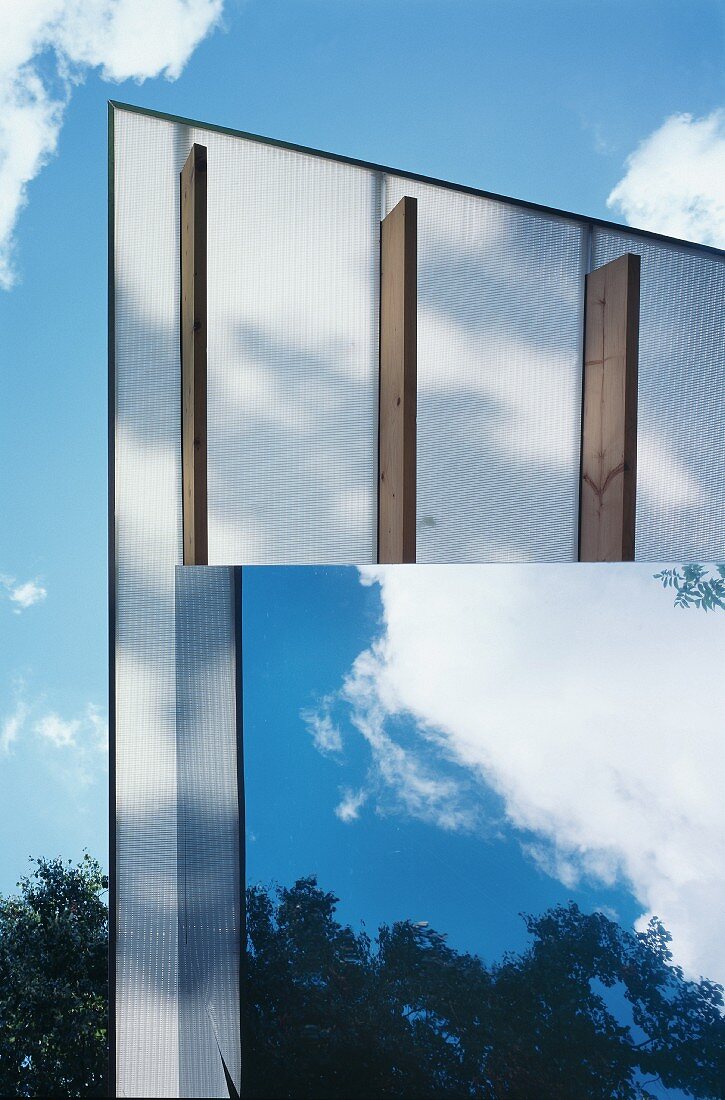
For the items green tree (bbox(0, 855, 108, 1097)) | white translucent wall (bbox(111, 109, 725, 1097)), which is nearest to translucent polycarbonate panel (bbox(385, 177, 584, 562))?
white translucent wall (bbox(111, 109, 725, 1097))

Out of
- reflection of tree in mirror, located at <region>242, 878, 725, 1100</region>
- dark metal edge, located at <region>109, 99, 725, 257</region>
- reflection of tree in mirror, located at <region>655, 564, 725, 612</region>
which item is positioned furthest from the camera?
dark metal edge, located at <region>109, 99, 725, 257</region>

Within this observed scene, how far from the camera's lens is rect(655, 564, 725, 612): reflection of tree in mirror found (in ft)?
5.99

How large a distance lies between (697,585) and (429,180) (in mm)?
1348

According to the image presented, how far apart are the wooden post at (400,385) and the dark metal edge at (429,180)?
18cm

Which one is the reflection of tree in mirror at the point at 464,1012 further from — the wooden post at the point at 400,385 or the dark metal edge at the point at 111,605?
the wooden post at the point at 400,385

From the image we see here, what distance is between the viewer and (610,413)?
2.20 metres

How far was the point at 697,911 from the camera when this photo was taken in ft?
5.34

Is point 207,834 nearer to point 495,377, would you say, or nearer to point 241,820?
point 241,820

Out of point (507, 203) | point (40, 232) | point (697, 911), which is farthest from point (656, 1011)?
point (40, 232)

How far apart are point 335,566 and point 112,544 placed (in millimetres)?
568

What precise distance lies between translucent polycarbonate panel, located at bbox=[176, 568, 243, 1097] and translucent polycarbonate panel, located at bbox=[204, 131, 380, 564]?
17 cm

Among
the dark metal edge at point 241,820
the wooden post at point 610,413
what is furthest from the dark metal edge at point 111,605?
the wooden post at point 610,413

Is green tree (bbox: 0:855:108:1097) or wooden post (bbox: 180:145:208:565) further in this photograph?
green tree (bbox: 0:855:108:1097)

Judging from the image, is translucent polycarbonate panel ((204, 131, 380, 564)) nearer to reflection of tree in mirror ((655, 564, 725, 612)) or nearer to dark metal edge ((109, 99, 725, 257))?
dark metal edge ((109, 99, 725, 257))
